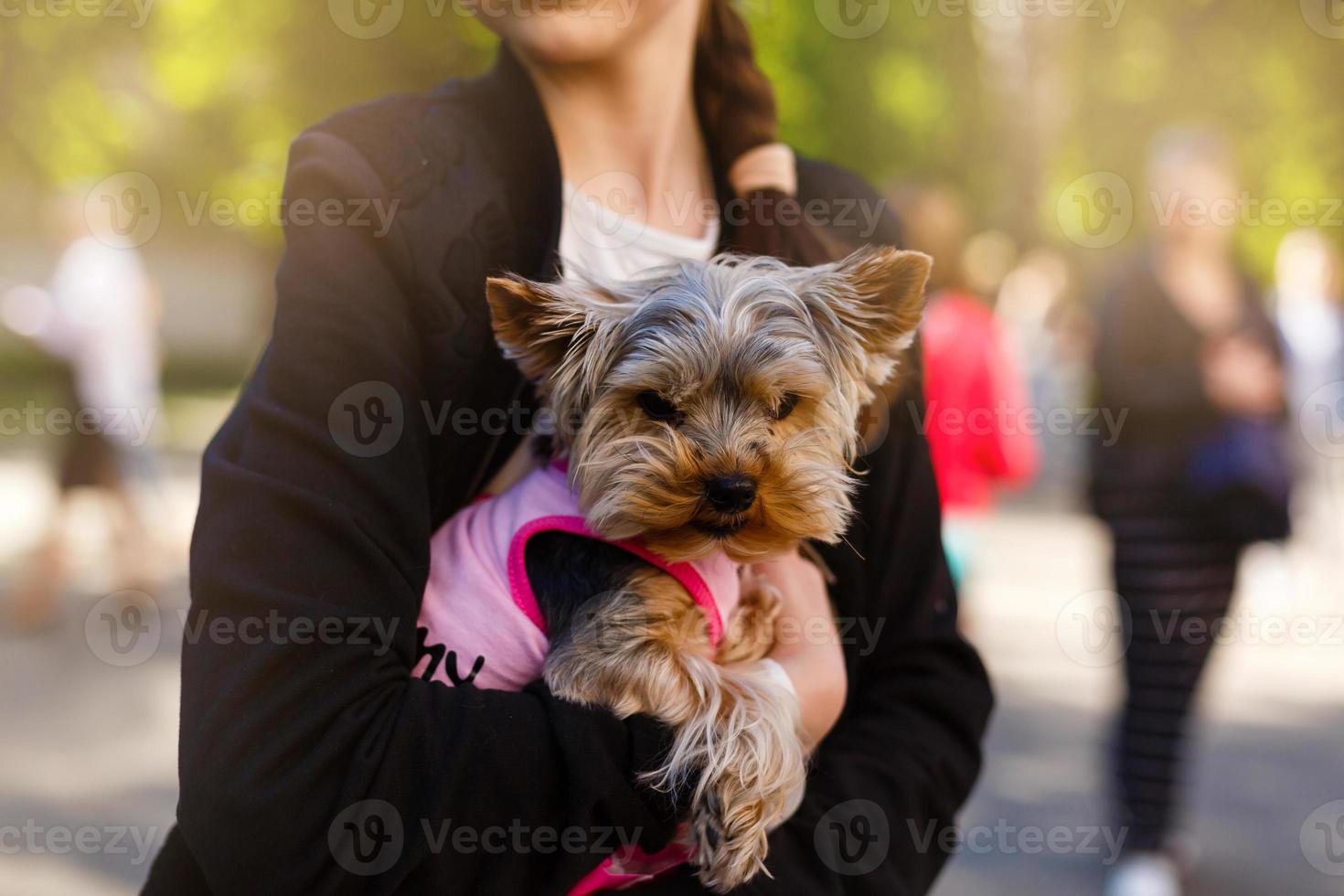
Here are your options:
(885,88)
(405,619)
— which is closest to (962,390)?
(405,619)

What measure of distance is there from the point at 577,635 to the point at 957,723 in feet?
2.29

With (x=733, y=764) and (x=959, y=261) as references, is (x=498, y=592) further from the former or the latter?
(x=959, y=261)

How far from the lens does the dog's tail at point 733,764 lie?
70.8 inches

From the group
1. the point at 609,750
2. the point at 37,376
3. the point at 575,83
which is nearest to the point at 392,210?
the point at 575,83

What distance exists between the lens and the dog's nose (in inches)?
77.7

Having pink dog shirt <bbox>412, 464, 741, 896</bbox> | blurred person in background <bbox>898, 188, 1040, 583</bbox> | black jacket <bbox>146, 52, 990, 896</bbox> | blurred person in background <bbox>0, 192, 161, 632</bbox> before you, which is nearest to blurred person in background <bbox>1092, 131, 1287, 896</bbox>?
Result: blurred person in background <bbox>898, 188, 1040, 583</bbox>

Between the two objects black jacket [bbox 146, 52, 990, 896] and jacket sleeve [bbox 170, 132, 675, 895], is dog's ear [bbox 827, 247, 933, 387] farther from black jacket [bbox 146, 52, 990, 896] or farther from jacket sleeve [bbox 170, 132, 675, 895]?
jacket sleeve [bbox 170, 132, 675, 895]

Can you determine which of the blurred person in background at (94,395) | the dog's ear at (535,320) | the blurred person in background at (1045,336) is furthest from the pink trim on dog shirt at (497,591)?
the blurred person in background at (1045,336)

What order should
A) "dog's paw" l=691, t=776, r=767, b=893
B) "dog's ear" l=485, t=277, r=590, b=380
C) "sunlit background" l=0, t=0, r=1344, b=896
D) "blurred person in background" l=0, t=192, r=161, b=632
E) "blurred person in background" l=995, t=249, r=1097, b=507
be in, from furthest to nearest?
"blurred person in background" l=995, t=249, r=1097, b=507, "blurred person in background" l=0, t=192, r=161, b=632, "sunlit background" l=0, t=0, r=1344, b=896, "dog's ear" l=485, t=277, r=590, b=380, "dog's paw" l=691, t=776, r=767, b=893

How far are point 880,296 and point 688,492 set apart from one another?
0.49 meters

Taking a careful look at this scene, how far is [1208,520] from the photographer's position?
556cm

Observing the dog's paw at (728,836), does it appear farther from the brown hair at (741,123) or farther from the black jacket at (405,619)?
the brown hair at (741,123)

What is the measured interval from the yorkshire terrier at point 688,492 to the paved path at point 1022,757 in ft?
13.7

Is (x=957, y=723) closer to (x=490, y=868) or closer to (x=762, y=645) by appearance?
(x=762, y=645)
